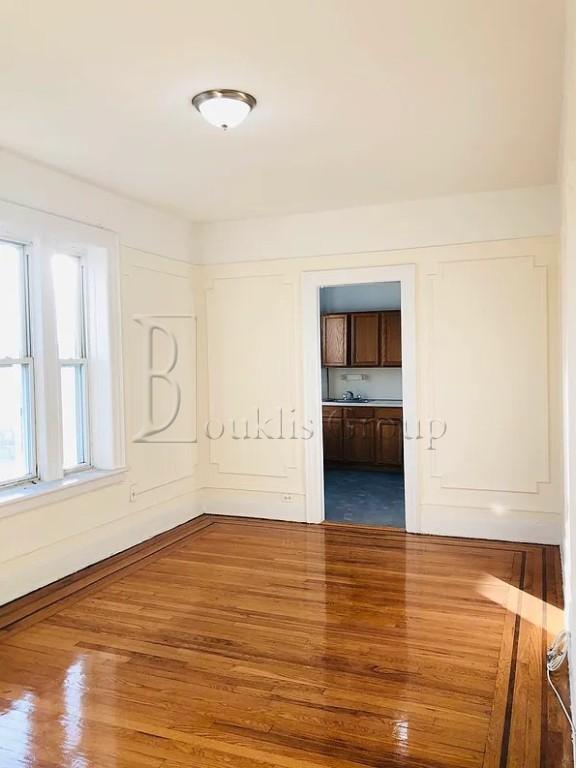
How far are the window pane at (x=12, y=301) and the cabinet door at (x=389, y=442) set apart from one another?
4605mm

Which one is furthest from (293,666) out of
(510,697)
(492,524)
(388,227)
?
(388,227)

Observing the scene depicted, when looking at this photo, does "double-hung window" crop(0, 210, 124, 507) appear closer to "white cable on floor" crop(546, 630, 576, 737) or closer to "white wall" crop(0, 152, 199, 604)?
"white wall" crop(0, 152, 199, 604)

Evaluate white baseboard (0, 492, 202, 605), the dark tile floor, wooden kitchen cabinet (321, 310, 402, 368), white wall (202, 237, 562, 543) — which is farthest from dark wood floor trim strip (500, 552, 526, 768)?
wooden kitchen cabinet (321, 310, 402, 368)

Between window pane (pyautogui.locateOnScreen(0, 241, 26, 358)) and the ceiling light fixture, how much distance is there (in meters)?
1.67

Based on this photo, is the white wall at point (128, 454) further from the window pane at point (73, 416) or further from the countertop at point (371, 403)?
the countertop at point (371, 403)

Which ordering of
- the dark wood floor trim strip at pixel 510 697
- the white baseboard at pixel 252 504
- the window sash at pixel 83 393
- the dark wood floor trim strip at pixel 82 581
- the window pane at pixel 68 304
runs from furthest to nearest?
the white baseboard at pixel 252 504, the window sash at pixel 83 393, the window pane at pixel 68 304, the dark wood floor trim strip at pixel 82 581, the dark wood floor trim strip at pixel 510 697

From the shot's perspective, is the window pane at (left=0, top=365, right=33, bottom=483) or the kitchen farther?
the kitchen

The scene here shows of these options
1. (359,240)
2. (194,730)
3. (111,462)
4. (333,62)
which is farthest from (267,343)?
(194,730)

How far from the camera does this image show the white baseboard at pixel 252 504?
562 cm

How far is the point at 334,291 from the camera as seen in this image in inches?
324

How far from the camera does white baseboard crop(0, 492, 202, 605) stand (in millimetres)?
3824

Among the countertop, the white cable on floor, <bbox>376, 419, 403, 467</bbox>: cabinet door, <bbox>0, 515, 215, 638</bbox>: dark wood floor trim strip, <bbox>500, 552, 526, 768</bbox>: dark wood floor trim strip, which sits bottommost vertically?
<bbox>500, 552, 526, 768</bbox>: dark wood floor trim strip

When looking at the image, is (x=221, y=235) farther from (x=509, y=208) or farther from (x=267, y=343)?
(x=509, y=208)

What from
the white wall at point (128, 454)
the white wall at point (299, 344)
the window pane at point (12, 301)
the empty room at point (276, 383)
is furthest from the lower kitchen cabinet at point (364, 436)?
the window pane at point (12, 301)
